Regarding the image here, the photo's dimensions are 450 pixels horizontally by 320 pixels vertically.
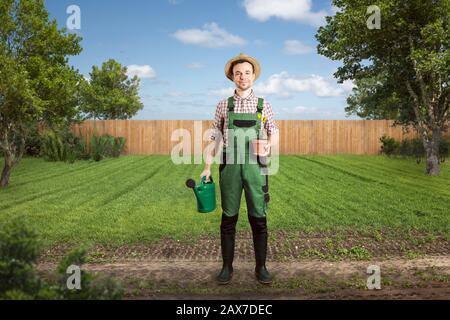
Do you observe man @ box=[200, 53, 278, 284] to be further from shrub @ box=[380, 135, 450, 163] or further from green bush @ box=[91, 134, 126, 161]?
green bush @ box=[91, 134, 126, 161]

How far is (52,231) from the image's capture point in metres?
7.33

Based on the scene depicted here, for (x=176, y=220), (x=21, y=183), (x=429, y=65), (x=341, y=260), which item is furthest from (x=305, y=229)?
(x=21, y=183)

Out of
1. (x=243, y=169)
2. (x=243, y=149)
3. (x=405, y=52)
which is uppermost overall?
(x=405, y=52)

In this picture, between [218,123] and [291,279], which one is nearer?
[218,123]

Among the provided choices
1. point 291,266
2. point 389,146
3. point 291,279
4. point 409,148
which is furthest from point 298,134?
point 291,279

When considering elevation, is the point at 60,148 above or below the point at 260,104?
below

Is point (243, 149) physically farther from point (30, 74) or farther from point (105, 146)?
point (105, 146)

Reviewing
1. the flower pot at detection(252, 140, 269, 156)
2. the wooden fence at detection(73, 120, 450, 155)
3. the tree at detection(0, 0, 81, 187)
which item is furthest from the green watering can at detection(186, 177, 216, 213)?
the wooden fence at detection(73, 120, 450, 155)

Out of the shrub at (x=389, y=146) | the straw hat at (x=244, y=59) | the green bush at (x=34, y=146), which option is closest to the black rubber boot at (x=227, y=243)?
the straw hat at (x=244, y=59)

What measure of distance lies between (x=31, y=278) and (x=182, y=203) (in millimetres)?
7080

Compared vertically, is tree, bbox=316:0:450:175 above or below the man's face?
above

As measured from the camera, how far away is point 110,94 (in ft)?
96.5

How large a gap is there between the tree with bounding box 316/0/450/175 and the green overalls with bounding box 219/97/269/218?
402 inches

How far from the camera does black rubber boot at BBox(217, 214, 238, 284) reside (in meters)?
4.77
